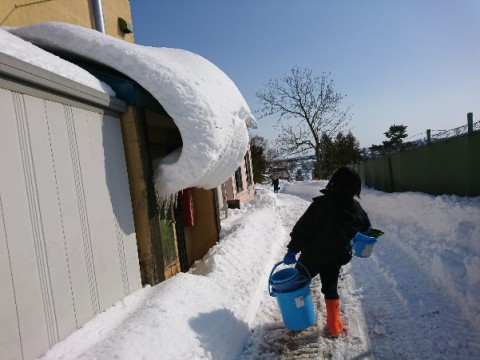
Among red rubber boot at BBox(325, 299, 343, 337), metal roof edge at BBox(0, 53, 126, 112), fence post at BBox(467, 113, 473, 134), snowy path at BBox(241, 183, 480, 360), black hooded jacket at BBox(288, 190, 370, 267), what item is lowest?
snowy path at BBox(241, 183, 480, 360)

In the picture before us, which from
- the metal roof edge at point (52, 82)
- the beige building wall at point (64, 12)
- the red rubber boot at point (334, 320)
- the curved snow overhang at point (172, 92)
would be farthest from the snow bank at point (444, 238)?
the beige building wall at point (64, 12)

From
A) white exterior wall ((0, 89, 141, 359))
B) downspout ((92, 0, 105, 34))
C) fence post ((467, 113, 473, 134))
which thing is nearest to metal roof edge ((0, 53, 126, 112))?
white exterior wall ((0, 89, 141, 359))

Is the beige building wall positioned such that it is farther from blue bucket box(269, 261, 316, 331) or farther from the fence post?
the fence post

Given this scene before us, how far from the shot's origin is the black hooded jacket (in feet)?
11.1

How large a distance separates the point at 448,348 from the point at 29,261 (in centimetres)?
324

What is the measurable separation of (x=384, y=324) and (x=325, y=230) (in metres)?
1.10

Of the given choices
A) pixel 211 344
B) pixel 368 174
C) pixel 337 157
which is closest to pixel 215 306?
pixel 211 344

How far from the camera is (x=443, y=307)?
3.62 meters

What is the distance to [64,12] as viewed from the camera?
6004 mm

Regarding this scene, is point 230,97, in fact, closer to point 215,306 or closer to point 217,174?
point 217,174

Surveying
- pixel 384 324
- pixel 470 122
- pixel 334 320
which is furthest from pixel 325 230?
pixel 470 122

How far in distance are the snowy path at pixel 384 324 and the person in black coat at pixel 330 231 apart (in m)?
0.28

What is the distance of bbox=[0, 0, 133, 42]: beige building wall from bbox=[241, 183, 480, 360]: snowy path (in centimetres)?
509

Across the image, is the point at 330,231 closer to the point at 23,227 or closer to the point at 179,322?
the point at 179,322
